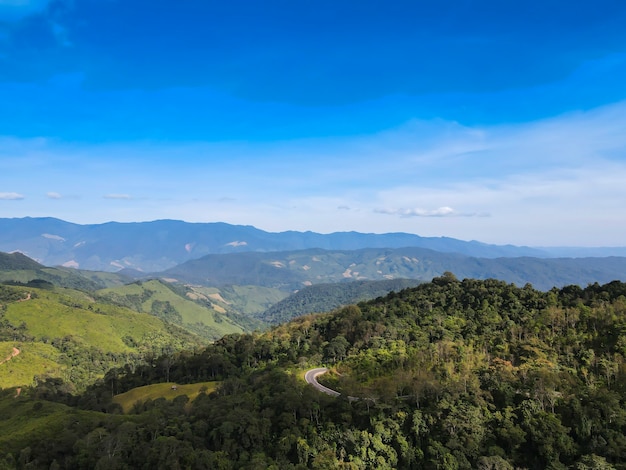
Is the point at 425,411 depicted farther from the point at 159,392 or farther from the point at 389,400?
the point at 159,392

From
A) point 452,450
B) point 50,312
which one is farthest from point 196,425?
point 50,312

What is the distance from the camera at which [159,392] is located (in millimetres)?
91312

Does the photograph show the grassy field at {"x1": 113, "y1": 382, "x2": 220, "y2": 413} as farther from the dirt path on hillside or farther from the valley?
the dirt path on hillside

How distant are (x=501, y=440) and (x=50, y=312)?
216m

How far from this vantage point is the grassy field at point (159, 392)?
86.5 m

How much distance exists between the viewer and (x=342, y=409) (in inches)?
2271

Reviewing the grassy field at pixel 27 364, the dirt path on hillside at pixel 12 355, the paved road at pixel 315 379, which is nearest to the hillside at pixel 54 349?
the grassy field at pixel 27 364

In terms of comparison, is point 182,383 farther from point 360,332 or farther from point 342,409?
point 342,409

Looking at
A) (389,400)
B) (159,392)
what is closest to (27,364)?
(159,392)

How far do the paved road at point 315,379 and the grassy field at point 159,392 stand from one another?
2176 cm

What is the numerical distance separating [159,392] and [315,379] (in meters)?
39.6

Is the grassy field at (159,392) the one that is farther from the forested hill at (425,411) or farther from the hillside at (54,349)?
the hillside at (54,349)

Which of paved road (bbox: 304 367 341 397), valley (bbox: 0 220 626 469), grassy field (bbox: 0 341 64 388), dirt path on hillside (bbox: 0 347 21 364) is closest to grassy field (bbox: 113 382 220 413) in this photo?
valley (bbox: 0 220 626 469)

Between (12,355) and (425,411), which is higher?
(425,411)
